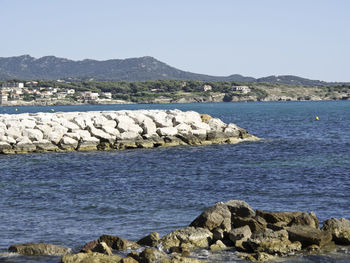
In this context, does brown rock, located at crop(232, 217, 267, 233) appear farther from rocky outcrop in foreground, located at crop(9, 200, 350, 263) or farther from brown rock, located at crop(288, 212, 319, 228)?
brown rock, located at crop(288, 212, 319, 228)

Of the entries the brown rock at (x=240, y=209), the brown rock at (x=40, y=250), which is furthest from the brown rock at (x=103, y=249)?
the brown rock at (x=240, y=209)

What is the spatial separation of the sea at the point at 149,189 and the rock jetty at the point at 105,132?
5.36ft

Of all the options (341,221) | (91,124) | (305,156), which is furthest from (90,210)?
(91,124)

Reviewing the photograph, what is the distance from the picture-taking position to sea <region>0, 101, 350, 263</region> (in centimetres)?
1529

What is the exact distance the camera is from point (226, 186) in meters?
21.9

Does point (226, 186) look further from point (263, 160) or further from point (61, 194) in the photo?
point (263, 160)

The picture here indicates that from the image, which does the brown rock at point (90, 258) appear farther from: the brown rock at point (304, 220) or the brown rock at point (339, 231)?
the brown rock at point (339, 231)

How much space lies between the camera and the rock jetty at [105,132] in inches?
1388

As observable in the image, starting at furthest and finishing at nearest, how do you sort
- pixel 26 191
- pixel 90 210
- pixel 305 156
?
pixel 305 156 < pixel 26 191 < pixel 90 210

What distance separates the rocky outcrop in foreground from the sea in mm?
377

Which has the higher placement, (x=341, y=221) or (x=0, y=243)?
(x=341, y=221)

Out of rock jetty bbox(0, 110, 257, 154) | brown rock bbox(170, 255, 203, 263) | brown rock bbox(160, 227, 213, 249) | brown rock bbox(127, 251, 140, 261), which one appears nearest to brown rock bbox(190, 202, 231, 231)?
brown rock bbox(160, 227, 213, 249)

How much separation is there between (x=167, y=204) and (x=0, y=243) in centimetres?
595

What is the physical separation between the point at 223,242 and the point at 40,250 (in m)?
4.31
